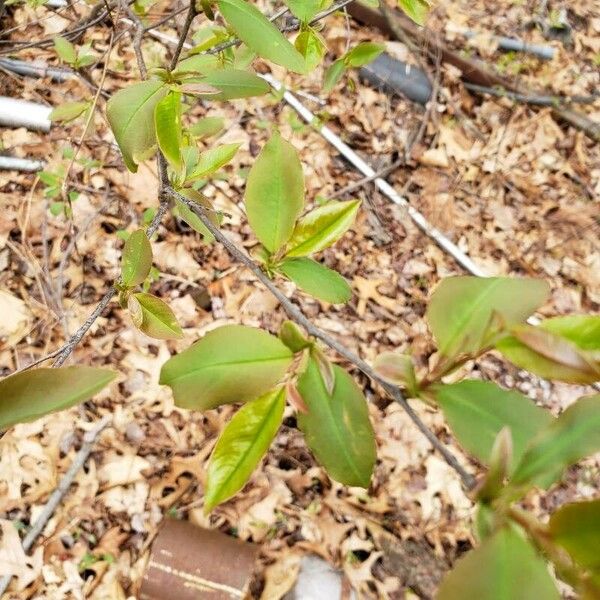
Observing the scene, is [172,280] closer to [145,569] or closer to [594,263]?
[145,569]

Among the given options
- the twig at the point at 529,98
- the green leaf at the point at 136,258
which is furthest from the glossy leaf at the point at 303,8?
the twig at the point at 529,98

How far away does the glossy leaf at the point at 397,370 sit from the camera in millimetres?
600

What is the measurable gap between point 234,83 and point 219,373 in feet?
1.71

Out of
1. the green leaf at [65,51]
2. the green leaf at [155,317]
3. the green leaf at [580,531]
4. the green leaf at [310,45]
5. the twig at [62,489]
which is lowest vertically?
the twig at [62,489]

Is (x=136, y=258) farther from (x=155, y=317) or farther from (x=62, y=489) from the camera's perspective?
(x=62, y=489)

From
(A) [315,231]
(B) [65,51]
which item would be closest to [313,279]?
(A) [315,231]

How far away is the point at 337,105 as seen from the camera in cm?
305

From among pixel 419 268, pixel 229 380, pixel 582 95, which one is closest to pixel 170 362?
pixel 229 380

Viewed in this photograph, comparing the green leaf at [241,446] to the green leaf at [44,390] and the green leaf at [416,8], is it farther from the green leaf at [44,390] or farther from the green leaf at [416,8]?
the green leaf at [416,8]

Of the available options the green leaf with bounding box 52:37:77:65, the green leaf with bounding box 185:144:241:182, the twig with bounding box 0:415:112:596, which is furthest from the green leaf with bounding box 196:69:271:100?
the twig with bounding box 0:415:112:596

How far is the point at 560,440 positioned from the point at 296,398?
0.28 meters

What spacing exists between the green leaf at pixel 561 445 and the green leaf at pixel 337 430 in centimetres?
20

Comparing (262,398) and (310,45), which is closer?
(262,398)

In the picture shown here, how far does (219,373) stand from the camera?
2.20 ft
